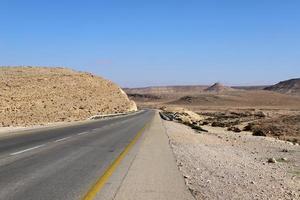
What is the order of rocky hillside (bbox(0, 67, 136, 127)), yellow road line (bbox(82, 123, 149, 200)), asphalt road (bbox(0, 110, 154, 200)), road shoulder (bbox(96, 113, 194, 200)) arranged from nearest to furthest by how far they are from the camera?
yellow road line (bbox(82, 123, 149, 200)) < asphalt road (bbox(0, 110, 154, 200)) < road shoulder (bbox(96, 113, 194, 200)) < rocky hillside (bbox(0, 67, 136, 127))

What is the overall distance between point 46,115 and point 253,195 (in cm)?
6993

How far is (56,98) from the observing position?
313ft

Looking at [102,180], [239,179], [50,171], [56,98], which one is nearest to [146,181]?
[102,180]

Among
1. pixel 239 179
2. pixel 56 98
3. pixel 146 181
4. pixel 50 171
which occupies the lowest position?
pixel 239 179

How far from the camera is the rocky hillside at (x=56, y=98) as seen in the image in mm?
76113

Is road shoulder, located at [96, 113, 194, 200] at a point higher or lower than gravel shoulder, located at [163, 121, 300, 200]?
higher

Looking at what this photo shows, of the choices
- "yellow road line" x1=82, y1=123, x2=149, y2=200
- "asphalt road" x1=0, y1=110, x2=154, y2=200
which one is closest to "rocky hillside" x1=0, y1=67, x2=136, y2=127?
"asphalt road" x1=0, y1=110, x2=154, y2=200

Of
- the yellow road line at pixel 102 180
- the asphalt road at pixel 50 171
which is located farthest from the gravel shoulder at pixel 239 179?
the asphalt road at pixel 50 171

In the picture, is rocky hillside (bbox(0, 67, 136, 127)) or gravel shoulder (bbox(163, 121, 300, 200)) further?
rocky hillside (bbox(0, 67, 136, 127))

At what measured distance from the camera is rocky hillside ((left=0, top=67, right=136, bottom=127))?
76.1 meters

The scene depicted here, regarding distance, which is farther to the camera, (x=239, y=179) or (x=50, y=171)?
(x=50, y=171)

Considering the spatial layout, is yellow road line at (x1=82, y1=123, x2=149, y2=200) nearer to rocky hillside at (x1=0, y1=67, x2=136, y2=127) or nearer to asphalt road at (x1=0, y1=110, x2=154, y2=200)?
asphalt road at (x1=0, y1=110, x2=154, y2=200)

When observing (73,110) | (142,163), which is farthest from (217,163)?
(73,110)

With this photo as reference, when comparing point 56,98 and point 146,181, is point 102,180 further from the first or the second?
point 56,98
